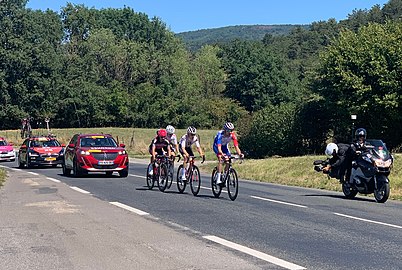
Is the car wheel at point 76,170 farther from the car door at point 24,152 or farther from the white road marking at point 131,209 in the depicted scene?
the white road marking at point 131,209

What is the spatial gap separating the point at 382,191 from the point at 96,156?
477 inches

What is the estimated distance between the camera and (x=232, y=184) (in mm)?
16250

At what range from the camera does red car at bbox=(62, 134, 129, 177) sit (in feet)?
82.4

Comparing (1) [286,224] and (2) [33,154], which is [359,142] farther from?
(2) [33,154]

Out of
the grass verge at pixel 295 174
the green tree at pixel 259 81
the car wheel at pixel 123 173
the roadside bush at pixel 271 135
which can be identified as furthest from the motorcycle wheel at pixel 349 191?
the green tree at pixel 259 81

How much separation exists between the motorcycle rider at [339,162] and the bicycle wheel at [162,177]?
4369 millimetres

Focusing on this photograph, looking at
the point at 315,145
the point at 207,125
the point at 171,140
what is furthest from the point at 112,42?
the point at 171,140

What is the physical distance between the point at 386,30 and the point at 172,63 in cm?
5034

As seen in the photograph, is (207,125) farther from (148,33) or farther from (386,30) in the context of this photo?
(386,30)

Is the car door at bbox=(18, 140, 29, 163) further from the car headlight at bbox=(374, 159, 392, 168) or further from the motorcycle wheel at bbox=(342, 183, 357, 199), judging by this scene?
the car headlight at bbox=(374, 159, 392, 168)

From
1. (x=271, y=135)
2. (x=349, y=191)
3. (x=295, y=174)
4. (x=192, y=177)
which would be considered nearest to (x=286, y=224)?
(x=192, y=177)

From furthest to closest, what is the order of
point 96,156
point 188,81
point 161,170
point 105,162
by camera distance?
point 188,81 → point 105,162 → point 96,156 → point 161,170

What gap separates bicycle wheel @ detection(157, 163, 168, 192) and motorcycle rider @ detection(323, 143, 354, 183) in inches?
172

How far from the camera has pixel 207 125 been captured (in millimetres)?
103500
